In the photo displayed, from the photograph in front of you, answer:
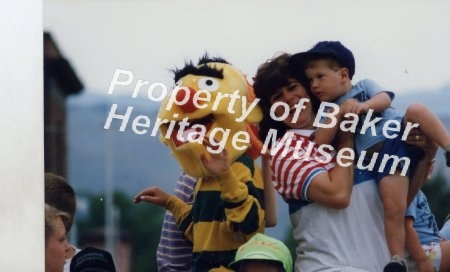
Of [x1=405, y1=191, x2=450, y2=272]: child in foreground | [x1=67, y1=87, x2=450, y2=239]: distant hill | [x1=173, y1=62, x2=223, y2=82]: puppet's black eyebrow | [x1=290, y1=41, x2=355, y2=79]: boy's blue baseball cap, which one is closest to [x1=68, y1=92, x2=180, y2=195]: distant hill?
[x1=67, y1=87, x2=450, y2=239]: distant hill

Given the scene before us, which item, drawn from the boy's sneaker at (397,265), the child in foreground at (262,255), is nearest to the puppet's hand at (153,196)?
the child in foreground at (262,255)

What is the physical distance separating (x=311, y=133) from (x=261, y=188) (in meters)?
0.22

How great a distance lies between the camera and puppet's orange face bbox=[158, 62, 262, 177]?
121 inches

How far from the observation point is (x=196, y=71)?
3.07m

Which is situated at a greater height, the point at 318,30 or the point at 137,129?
the point at 318,30

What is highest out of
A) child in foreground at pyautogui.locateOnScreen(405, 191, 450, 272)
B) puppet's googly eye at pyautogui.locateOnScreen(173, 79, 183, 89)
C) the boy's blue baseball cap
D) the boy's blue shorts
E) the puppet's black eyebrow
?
the boy's blue baseball cap

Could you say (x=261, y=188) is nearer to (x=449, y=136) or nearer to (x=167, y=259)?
(x=167, y=259)

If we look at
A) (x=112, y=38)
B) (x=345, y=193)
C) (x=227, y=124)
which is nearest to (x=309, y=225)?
(x=345, y=193)

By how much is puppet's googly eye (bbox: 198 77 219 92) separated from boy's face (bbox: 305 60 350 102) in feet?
0.89

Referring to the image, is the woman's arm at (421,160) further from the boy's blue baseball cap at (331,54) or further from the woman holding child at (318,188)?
the boy's blue baseball cap at (331,54)

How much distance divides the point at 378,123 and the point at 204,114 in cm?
51

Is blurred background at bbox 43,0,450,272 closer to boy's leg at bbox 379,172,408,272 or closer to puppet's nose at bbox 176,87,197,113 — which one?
puppet's nose at bbox 176,87,197,113

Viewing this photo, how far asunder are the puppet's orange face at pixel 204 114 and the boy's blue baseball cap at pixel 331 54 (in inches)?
7.0

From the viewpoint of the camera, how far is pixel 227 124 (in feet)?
10.1
